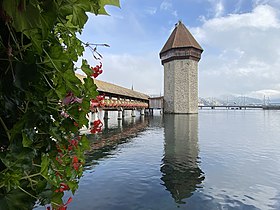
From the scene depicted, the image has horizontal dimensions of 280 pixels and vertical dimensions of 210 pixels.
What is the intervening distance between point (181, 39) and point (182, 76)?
7.06 metres

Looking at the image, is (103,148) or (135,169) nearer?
(135,169)

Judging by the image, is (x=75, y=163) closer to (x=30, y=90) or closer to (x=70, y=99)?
(x=70, y=99)

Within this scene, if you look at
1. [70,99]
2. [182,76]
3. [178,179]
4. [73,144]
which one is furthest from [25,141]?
[182,76]

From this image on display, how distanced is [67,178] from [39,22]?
680 mm

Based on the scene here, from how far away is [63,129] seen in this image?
3.18 ft

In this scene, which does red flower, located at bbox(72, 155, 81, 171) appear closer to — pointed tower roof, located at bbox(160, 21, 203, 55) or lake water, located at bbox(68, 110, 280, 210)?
lake water, located at bbox(68, 110, 280, 210)

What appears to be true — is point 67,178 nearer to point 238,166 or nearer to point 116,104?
point 238,166

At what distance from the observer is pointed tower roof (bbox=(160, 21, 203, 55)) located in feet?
137

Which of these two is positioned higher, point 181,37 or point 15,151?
point 181,37

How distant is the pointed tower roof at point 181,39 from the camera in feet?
137

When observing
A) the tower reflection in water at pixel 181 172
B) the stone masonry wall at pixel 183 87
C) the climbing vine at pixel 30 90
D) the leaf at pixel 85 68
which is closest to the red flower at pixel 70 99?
the climbing vine at pixel 30 90

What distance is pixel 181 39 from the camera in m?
43.1

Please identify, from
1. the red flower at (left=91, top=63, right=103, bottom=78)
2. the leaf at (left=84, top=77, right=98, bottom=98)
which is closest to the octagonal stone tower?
the red flower at (left=91, top=63, right=103, bottom=78)

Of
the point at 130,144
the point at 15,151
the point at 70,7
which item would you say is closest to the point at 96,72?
the point at 70,7
